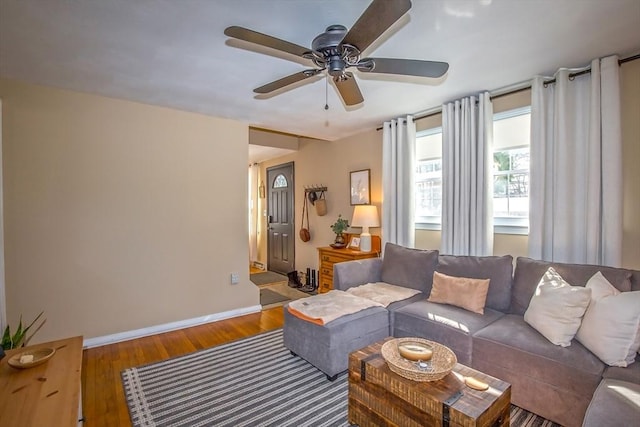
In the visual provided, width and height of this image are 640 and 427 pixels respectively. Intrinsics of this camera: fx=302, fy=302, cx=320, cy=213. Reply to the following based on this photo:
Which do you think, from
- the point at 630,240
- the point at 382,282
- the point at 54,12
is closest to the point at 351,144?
the point at 382,282

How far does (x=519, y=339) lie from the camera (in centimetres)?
198

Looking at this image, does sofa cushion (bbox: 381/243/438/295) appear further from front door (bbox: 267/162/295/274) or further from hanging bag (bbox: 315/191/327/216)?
front door (bbox: 267/162/295/274)

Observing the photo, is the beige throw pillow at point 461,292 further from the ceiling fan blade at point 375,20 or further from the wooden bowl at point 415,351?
the ceiling fan blade at point 375,20

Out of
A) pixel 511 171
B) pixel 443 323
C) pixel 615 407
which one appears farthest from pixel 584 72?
pixel 615 407

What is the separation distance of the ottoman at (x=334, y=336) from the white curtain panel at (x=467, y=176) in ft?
4.16

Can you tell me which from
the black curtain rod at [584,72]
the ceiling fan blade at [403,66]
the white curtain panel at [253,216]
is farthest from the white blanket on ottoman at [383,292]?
the white curtain panel at [253,216]

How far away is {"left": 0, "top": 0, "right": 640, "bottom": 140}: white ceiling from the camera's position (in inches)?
66.2

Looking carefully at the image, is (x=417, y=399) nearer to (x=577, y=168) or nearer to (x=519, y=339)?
(x=519, y=339)

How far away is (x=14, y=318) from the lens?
263 cm

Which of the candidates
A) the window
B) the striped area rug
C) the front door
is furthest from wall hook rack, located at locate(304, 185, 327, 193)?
the striped area rug

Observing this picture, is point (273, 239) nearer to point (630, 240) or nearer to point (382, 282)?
point (382, 282)

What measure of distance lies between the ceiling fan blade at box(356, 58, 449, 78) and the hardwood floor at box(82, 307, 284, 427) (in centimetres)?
258

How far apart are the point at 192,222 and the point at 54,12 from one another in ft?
7.24

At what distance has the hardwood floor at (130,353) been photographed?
199 cm
